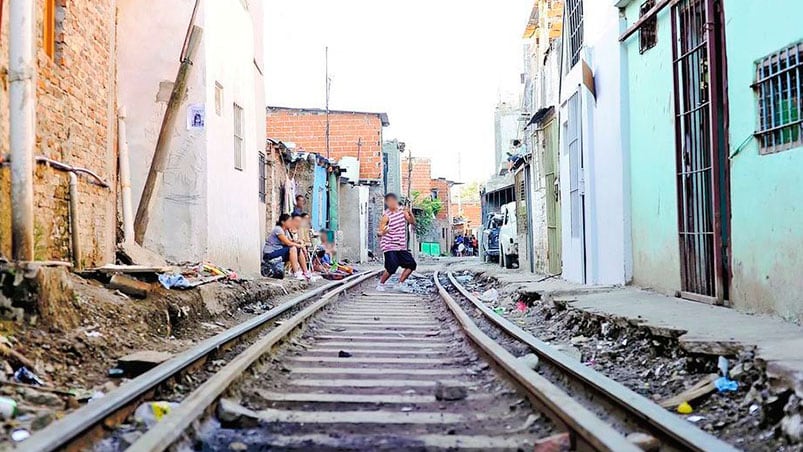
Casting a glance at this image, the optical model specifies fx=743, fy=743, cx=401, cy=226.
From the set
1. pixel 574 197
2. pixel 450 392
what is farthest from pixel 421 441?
pixel 574 197

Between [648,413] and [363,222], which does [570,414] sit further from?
[363,222]

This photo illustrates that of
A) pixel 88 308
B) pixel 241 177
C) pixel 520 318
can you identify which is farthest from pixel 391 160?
pixel 88 308

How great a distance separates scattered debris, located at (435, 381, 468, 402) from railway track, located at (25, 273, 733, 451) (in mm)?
11

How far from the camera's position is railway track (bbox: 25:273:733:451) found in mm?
3385

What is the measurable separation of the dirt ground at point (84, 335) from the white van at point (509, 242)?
16119 mm

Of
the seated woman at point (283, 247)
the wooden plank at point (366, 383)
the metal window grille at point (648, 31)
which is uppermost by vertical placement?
the metal window grille at point (648, 31)

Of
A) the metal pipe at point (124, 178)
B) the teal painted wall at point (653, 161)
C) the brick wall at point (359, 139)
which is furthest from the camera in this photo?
the brick wall at point (359, 139)

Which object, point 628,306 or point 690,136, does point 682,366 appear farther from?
point 690,136

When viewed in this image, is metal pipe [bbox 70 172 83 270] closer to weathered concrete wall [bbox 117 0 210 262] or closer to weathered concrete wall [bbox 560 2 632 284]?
weathered concrete wall [bbox 117 0 210 262]

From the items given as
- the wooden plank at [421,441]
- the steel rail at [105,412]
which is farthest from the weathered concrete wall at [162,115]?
the wooden plank at [421,441]

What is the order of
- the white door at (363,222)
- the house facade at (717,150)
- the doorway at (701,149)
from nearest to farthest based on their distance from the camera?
the house facade at (717,150)
the doorway at (701,149)
the white door at (363,222)

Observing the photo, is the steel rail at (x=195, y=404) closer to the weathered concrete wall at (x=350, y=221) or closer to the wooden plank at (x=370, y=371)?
the wooden plank at (x=370, y=371)

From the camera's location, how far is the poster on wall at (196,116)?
11586mm

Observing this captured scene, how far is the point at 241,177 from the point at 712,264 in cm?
947
